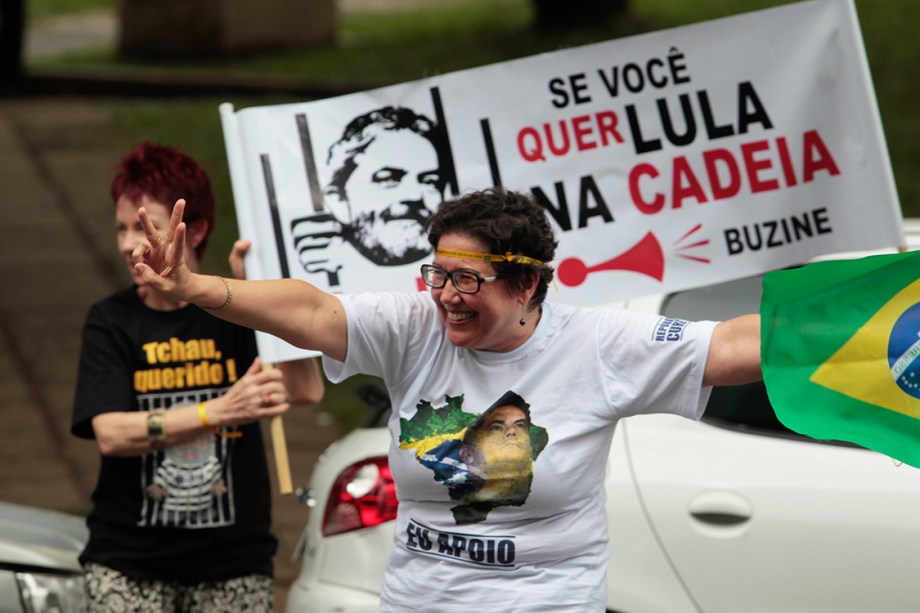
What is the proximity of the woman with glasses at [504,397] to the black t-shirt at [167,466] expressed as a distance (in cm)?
83

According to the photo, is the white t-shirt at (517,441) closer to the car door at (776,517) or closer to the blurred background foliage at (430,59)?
the car door at (776,517)

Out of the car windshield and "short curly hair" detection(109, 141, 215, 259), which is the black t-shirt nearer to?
"short curly hair" detection(109, 141, 215, 259)

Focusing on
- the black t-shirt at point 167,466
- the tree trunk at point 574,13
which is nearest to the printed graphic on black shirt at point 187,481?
the black t-shirt at point 167,466

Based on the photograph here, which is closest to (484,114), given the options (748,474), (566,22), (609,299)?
(609,299)

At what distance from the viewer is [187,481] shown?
4008mm

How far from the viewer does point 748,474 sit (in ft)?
13.7

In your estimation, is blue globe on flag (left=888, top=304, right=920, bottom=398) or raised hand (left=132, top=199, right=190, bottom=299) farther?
blue globe on flag (left=888, top=304, right=920, bottom=398)

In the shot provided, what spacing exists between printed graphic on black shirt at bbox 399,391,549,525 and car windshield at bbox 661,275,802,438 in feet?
3.89

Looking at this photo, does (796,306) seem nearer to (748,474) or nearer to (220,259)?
(748,474)

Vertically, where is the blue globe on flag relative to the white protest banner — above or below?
below

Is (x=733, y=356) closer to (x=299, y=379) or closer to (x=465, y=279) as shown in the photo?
(x=465, y=279)

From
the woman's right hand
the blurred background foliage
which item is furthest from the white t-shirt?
the blurred background foliage

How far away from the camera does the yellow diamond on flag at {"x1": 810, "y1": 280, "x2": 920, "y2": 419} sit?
3.36 m

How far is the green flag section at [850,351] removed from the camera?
3.36 meters
